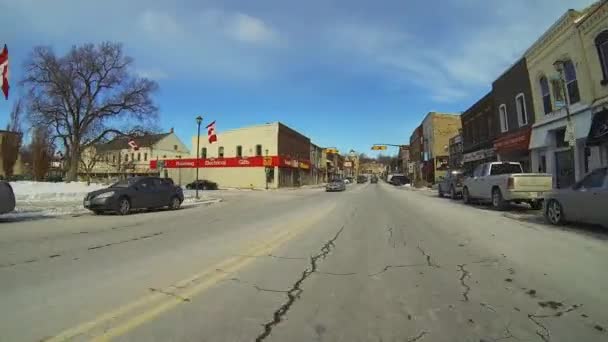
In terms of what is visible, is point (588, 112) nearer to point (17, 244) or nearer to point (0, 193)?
point (17, 244)

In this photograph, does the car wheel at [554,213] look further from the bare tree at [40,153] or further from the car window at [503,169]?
the bare tree at [40,153]

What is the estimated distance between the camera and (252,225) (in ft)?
41.6

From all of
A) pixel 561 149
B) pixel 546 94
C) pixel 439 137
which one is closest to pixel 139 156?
pixel 439 137

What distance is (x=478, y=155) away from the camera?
35.1 metres

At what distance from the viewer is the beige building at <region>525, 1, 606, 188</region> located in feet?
58.4

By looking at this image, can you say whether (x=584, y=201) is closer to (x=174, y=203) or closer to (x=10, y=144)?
(x=174, y=203)

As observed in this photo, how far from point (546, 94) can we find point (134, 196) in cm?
2151

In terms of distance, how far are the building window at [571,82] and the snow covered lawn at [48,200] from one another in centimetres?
2082

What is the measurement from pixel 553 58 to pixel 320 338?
2255 centimetres

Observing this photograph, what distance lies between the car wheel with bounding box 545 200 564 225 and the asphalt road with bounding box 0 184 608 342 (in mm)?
1201

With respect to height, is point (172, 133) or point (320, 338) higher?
point (172, 133)

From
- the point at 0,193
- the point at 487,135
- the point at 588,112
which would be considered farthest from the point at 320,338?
the point at 487,135

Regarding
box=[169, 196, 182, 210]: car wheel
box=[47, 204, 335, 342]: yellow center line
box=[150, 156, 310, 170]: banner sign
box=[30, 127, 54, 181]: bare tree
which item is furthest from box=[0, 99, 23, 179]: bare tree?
box=[47, 204, 335, 342]: yellow center line

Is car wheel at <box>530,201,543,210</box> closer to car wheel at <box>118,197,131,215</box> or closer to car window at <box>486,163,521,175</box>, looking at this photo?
car window at <box>486,163,521,175</box>
